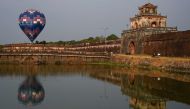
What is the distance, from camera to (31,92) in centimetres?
2783

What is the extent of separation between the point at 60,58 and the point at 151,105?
40287mm

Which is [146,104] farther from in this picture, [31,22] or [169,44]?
[31,22]

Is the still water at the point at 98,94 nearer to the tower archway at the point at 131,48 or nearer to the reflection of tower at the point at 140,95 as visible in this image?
the reflection of tower at the point at 140,95

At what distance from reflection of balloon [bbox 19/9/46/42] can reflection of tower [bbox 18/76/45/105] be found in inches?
1152

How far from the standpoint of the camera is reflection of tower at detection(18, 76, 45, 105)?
2383 cm

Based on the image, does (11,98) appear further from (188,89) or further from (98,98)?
(188,89)

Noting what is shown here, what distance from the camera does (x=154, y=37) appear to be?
53625 mm

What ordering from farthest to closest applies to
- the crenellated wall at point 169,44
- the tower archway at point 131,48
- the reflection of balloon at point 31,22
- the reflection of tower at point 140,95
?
the reflection of balloon at point 31,22
the tower archway at point 131,48
the crenellated wall at point 169,44
the reflection of tower at point 140,95

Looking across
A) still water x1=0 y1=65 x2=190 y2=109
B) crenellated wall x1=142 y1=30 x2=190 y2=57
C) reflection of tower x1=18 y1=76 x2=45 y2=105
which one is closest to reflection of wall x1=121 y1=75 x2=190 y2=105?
still water x1=0 y1=65 x2=190 y2=109

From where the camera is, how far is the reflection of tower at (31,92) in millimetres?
23828

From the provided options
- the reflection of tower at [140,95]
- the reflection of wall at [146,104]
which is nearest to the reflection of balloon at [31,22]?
the reflection of tower at [140,95]

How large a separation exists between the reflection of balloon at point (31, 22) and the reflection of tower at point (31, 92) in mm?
29260

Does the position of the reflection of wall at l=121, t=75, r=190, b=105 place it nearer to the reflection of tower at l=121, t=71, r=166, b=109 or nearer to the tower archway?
the reflection of tower at l=121, t=71, r=166, b=109

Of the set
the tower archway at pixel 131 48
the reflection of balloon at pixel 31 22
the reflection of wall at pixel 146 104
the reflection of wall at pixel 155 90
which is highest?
the reflection of balloon at pixel 31 22
